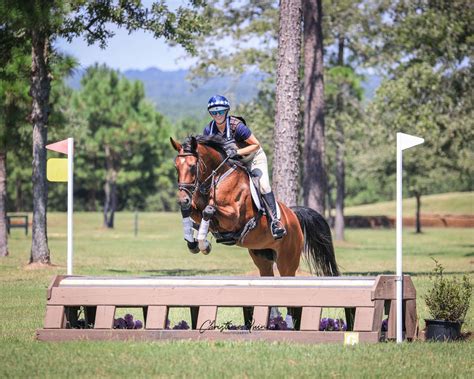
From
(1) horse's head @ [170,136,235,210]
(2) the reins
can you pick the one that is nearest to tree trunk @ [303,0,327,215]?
(1) horse's head @ [170,136,235,210]

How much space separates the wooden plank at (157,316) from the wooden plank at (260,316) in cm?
97

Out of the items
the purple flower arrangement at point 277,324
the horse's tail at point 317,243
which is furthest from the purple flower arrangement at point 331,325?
the horse's tail at point 317,243

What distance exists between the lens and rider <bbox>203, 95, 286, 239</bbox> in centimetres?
1205

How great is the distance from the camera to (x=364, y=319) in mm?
10156

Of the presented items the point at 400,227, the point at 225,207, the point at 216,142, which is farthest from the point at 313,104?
the point at 400,227

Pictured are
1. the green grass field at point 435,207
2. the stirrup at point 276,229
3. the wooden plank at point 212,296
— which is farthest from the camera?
the green grass field at point 435,207

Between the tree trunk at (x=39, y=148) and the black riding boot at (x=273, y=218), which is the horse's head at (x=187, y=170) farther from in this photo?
the tree trunk at (x=39, y=148)

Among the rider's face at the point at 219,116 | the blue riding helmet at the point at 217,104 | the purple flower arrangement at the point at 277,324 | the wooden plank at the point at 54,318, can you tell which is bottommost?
the purple flower arrangement at the point at 277,324

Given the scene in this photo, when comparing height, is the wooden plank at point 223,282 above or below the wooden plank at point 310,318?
above

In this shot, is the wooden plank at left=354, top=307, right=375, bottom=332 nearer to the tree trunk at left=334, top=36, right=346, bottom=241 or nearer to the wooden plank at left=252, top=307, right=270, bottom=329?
the wooden plank at left=252, top=307, right=270, bottom=329

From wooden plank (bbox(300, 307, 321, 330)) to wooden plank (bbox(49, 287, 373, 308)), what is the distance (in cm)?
20

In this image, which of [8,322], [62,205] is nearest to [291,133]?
[8,322]

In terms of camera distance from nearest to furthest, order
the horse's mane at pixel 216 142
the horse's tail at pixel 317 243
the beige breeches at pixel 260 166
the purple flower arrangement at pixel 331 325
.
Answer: the purple flower arrangement at pixel 331 325, the horse's mane at pixel 216 142, the beige breeches at pixel 260 166, the horse's tail at pixel 317 243

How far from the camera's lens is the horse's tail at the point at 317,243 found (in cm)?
1401
